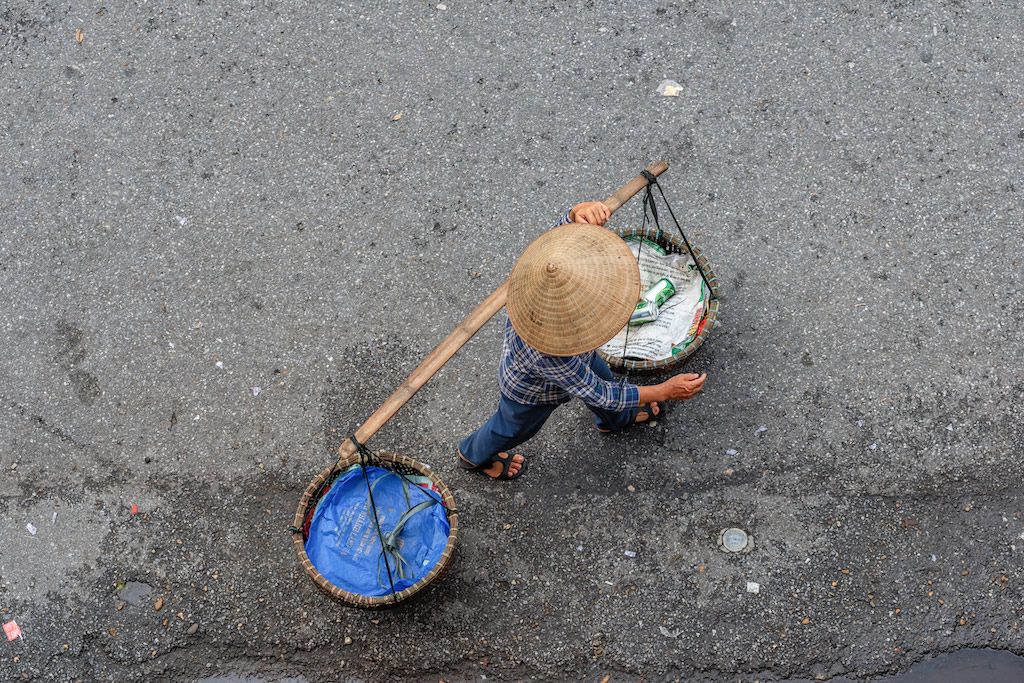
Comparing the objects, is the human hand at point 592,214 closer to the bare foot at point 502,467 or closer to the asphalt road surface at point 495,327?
the asphalt road surface at point 495,327

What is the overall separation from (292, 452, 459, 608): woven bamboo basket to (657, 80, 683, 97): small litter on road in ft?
7.32

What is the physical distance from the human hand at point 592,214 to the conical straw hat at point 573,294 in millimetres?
319

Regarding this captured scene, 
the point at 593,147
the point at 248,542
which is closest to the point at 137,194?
the point at 248,542

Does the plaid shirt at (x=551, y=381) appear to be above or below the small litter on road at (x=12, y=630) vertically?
above

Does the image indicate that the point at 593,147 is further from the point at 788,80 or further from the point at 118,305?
the point at 118,305

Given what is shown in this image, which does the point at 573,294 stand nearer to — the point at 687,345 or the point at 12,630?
the point at 687,345

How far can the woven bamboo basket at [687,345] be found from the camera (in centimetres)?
315

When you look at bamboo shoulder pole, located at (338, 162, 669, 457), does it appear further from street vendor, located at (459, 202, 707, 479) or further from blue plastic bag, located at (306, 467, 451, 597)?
blue plastic bag, located at (306, 467, 451, 597)

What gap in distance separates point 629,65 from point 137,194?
2554mm

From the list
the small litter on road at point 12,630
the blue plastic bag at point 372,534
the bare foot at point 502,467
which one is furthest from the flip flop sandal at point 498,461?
the small litter on road at point 12,630

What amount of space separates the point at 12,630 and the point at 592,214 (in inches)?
113

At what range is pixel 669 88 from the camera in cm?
386

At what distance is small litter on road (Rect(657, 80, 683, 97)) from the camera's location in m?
→ 3.85

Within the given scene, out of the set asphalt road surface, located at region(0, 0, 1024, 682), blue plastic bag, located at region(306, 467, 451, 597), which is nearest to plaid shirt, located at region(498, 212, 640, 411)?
blue plastic bag, located at region(306, 467, 451, 597)
